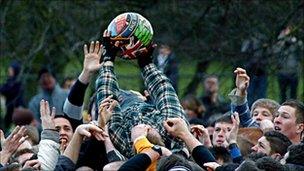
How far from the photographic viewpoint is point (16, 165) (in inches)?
519

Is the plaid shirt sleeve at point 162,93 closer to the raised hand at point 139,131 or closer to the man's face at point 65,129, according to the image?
the raised hand at point 139,131

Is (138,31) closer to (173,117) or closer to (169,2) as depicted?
(173,117)

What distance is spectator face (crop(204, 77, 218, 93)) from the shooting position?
2295cm

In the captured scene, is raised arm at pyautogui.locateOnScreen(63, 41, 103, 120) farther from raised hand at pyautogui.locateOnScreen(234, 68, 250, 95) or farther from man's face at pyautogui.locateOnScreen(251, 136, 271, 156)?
man's face at pyautogui.locateOnScreen(251, 136, 271, 156)

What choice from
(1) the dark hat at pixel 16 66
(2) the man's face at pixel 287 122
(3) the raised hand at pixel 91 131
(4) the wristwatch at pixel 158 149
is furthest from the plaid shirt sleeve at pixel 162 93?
(1) the dark hat at pixel 16 66

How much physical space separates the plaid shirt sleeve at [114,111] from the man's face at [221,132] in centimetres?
146

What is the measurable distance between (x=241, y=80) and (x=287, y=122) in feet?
1.82

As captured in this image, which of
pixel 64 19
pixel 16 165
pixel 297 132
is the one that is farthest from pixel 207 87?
pixel 16 165

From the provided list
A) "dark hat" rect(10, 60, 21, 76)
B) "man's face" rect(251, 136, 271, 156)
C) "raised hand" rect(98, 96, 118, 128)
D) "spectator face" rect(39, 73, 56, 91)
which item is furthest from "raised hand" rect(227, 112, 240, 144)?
"spectator face" rect(39, 73, 56, 91)

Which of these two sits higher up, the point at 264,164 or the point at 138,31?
the point at 138,31

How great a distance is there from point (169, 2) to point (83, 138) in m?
6.99

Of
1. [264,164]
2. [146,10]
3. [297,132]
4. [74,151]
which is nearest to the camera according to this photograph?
[264,164]

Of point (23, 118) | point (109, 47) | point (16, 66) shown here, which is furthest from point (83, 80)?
point (16, 66)

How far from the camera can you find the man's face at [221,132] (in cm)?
1563
